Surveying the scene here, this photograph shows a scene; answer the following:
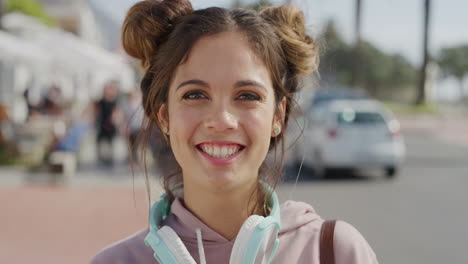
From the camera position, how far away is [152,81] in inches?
75.0

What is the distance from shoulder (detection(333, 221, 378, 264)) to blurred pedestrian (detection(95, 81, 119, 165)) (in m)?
11.9

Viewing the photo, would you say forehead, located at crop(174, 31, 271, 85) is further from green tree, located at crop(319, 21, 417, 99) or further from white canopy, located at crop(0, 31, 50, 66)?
green tree, located at crop(319, 21, 417, 99)

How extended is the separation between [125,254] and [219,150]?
0.37 metres

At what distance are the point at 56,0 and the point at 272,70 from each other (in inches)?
2203

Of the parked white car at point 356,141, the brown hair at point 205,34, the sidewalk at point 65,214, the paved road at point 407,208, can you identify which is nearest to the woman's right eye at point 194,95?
the brown hair at point 205,34

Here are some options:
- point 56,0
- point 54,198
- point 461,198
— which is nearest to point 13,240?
point 54,198

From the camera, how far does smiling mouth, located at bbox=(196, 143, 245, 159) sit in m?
1.67

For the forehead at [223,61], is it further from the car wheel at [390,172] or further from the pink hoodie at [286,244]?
the car wheel at [390,172]

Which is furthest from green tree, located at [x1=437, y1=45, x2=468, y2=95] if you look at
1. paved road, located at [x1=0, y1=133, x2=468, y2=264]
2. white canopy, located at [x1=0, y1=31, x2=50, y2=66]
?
paved road, located at [x1=0, y1=133, x2=468, y2=264]

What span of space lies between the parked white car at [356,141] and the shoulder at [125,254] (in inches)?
410

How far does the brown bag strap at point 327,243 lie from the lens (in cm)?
163

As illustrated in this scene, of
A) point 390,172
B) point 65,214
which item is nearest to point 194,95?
point 65,214

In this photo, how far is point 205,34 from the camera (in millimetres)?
1748

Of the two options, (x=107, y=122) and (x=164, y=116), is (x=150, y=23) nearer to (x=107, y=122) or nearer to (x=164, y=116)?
(x=164, y=116)
